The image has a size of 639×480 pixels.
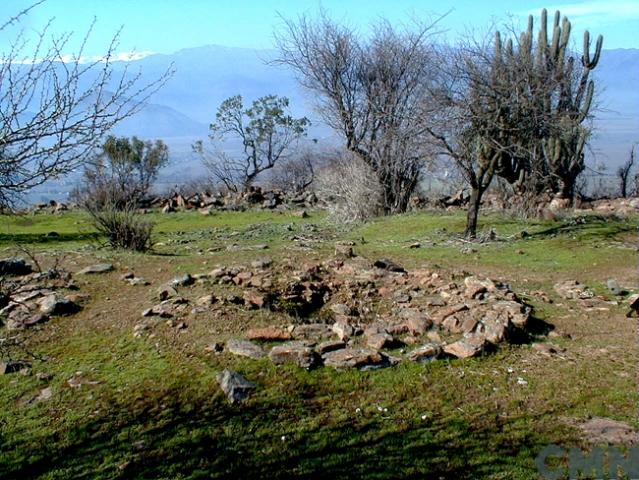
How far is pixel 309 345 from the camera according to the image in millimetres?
6492

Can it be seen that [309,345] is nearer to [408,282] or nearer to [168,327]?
[168,327]

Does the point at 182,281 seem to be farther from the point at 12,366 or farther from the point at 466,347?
the point at 466,347

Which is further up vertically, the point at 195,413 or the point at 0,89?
the point at 0,89

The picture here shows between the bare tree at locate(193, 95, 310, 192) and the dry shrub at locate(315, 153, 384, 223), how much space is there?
12.0 meters

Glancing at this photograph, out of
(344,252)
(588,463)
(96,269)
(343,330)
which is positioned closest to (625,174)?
(344,252)

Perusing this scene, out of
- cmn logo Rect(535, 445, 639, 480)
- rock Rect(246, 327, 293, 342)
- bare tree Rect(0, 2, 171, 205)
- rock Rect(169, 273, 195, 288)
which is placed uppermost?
bare tree Rect(0, 2, 171, 205)

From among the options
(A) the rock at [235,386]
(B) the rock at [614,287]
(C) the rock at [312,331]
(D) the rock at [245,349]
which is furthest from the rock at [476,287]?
(A) the rock at [235,386]

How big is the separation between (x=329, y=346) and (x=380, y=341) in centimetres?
54

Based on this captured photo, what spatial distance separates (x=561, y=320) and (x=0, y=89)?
6.31 metres

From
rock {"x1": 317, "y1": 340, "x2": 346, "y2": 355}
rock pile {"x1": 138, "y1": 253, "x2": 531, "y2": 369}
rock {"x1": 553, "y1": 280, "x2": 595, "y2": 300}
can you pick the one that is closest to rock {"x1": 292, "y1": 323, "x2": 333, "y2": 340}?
rock pile {"x1": 138, "y1": 253, "x2": 531, "y2": 369}

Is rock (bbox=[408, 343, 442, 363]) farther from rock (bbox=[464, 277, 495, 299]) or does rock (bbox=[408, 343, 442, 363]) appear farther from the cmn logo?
rock (bbox=[464, 277, 495, 299])

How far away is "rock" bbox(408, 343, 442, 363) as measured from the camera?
6164mm

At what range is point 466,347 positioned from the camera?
6281mm

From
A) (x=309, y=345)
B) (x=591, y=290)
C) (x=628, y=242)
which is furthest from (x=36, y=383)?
(x=628, y=242)
